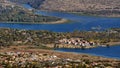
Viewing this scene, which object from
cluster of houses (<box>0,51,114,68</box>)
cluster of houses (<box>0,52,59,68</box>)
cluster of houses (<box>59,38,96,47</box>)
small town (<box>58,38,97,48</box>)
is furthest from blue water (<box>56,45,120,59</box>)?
cluster of houses (<box>0,52,59,68</box>)

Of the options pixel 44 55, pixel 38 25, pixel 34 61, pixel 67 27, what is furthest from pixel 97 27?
pixel 34 61

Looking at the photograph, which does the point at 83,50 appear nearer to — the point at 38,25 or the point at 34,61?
the point at 34,61

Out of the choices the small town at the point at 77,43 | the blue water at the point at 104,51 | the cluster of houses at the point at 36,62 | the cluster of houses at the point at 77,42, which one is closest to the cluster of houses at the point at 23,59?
the cluster of houses at the point at 36,62

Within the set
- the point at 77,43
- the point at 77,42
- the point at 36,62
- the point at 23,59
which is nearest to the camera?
A: the point at 36,62

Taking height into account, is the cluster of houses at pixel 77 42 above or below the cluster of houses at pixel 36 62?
below

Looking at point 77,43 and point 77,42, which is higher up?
point 77,43

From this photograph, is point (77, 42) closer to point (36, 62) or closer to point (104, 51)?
point (104, 51)

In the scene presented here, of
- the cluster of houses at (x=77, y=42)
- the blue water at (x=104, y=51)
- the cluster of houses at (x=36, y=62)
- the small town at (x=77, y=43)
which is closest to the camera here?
the cluster of houses at (x=36, y=62)

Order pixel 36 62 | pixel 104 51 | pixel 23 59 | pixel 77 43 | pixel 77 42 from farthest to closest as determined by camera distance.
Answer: pixel 77 42, pixel 77 43, pixel 104 51, pixel 23 59, pixel 36 62

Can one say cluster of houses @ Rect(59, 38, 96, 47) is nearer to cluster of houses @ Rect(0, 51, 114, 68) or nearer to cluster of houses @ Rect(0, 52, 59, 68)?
cluster of houses @ Rect(0, 51, 114, 68)

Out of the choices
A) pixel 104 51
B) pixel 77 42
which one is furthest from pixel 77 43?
pixel 104 51

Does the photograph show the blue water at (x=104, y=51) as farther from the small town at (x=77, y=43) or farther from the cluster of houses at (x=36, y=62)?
the cluster of houses at (x=36, y=62)
